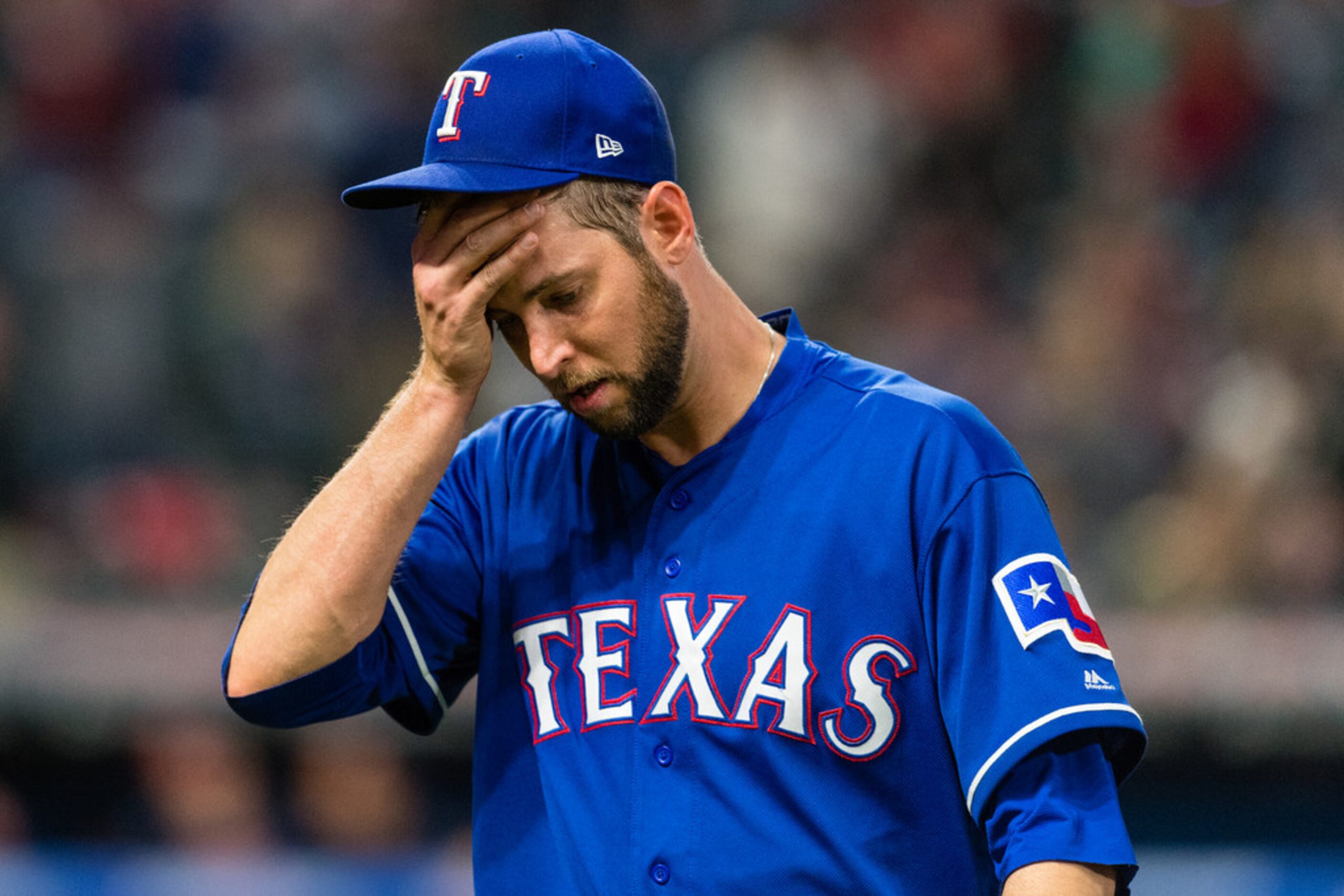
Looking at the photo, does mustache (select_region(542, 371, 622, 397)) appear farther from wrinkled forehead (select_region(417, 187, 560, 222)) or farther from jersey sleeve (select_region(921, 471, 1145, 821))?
jersey sleeve (select_region(921, 471, 1145, 821))

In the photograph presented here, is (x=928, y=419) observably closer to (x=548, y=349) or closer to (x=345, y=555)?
(x=548, y=349)

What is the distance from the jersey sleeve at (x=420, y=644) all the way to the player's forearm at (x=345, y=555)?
0.03 m

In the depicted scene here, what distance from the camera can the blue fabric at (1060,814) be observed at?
1.94m

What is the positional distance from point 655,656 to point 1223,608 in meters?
3.92

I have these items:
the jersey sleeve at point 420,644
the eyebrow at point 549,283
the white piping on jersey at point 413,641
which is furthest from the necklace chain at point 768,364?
the white piping on jersey at point 413,641

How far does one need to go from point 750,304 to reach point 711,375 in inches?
181

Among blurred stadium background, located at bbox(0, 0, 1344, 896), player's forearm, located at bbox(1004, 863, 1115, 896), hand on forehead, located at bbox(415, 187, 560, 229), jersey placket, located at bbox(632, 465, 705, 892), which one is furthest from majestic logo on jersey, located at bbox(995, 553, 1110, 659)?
blurred stadium background, located at bbox(0, 0, 1344, 896)

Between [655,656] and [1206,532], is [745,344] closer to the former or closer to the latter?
[655,656]

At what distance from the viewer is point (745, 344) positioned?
2418 millimetres

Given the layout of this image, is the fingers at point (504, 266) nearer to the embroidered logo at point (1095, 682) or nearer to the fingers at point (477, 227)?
the fingers at point (477, 227)

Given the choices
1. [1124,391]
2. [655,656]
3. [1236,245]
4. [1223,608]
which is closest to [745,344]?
[655,656]

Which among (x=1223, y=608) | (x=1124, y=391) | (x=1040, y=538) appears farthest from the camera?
(x=1124, y=391)

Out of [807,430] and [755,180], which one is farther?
[755,180]

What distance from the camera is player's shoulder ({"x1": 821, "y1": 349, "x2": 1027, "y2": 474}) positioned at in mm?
2160
